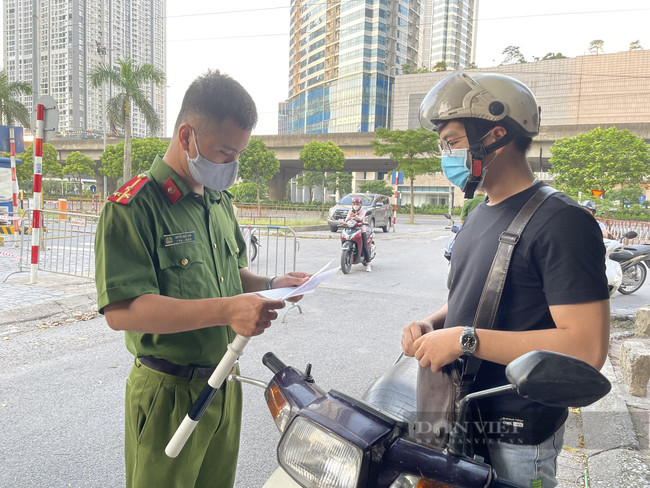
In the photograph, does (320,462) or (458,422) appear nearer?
(320,462)

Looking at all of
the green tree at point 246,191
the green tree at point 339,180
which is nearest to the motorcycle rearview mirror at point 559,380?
the green tree at point 246,191

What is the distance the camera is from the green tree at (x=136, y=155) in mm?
36569

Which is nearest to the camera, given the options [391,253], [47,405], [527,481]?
[527,481]

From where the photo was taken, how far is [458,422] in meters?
1.09

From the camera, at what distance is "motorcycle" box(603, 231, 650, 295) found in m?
8.07

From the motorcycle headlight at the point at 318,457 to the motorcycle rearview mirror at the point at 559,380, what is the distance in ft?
1.23

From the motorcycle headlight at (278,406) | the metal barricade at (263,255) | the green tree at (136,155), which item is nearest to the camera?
the motorcycle headlight at (278,406)

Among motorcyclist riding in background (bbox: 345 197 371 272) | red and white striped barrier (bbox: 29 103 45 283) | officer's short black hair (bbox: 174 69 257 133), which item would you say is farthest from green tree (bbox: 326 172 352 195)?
officer's short black hair (bbox: 174 69 257 133)

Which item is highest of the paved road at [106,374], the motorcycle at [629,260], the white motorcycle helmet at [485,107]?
the white motorcycle helmet at [485,107]

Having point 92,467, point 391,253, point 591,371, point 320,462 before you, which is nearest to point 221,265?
point 320,462

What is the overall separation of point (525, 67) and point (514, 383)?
7414cm

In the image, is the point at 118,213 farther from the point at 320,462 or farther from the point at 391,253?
the point at 391,253

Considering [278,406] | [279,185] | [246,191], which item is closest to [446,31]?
[279,185]

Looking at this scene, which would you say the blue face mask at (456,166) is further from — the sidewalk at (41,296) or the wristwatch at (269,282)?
the sidewalk at (41,296)
